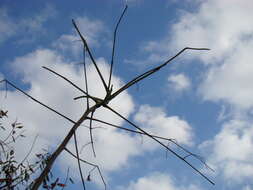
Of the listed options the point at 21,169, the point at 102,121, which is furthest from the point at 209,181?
the point at 21,169

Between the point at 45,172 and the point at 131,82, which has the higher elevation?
the point at 131,82

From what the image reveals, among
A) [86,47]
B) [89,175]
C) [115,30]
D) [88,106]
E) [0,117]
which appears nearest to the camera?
[88,106]

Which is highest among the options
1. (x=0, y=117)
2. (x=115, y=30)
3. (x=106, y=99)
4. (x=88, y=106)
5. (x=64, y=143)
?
(x=0, y=117)

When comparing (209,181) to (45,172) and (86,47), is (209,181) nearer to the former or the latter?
(45,172)

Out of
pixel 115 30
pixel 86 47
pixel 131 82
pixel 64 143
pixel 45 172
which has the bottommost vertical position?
pixel 45 172

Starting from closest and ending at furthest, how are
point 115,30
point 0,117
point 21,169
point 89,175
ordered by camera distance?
point 115,30 → point 89,175 → point 21,169 → point 0,117

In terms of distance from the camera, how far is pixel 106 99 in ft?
5.21

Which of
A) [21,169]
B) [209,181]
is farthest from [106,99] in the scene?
[21,169]

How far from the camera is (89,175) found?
2.18 meters

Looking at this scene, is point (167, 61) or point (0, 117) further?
point (0, 117)

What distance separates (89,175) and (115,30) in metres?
1.00

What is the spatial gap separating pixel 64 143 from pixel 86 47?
2.35 feet

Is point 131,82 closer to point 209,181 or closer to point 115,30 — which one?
point 115,30

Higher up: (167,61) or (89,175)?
(167,61)
